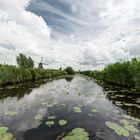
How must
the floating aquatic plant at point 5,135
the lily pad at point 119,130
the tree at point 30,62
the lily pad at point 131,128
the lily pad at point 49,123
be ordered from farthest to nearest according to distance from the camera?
the tree at point 30,62 → the lily pad at point 49,123 → the lily pad at point 131,128 → the lily pad at point 119,130 → the floating aquatic plant at point 5,135

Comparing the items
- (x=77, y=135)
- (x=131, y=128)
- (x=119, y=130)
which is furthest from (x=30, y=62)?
(x=77, y=135)

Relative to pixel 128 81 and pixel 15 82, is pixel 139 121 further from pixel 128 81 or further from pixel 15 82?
pixel 15 82

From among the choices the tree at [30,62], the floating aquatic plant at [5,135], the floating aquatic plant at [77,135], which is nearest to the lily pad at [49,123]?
the floating aquatic plant at [77,135]

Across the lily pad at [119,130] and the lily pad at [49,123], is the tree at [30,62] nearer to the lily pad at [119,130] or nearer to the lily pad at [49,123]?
the lily pad at [49,123]

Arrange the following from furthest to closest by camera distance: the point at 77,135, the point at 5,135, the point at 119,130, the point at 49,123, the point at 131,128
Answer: the point at 49,123
the point at 131,128
the point at 119,130
the point at 77,135
the point at 5,135

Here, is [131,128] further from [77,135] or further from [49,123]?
[49,123]

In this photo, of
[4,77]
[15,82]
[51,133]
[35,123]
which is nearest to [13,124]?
[35,123]

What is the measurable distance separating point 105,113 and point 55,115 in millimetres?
2704

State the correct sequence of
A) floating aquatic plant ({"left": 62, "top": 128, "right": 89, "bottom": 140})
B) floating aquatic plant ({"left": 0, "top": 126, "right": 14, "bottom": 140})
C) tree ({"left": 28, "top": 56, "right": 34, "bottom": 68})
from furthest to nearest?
1. tree ({"left": 28, "top": 56, "right": 34, "bottom": 68})
2. floating aquatic plant ({"left": 62, "top": 128, "right": 89, "bottom": 140})
3. floating aquatic plant ({"left": 0, "top": 126, "right": 14, "bottom": 140})

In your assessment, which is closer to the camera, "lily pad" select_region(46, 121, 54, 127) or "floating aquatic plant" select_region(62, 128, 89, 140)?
"floating aquatic plant" select_region(62, 128, 89, 140)

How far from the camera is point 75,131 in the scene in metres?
6.05

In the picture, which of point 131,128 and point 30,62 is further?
point 30,62

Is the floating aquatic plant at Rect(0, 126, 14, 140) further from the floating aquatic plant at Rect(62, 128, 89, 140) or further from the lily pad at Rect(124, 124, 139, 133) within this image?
the lily pad at Rect(124, 124, 139, 133)

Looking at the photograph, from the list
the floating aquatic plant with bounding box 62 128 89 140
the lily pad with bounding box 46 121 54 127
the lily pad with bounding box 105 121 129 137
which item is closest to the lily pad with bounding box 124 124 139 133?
the lily pad with bounding box 105 121 129 137
